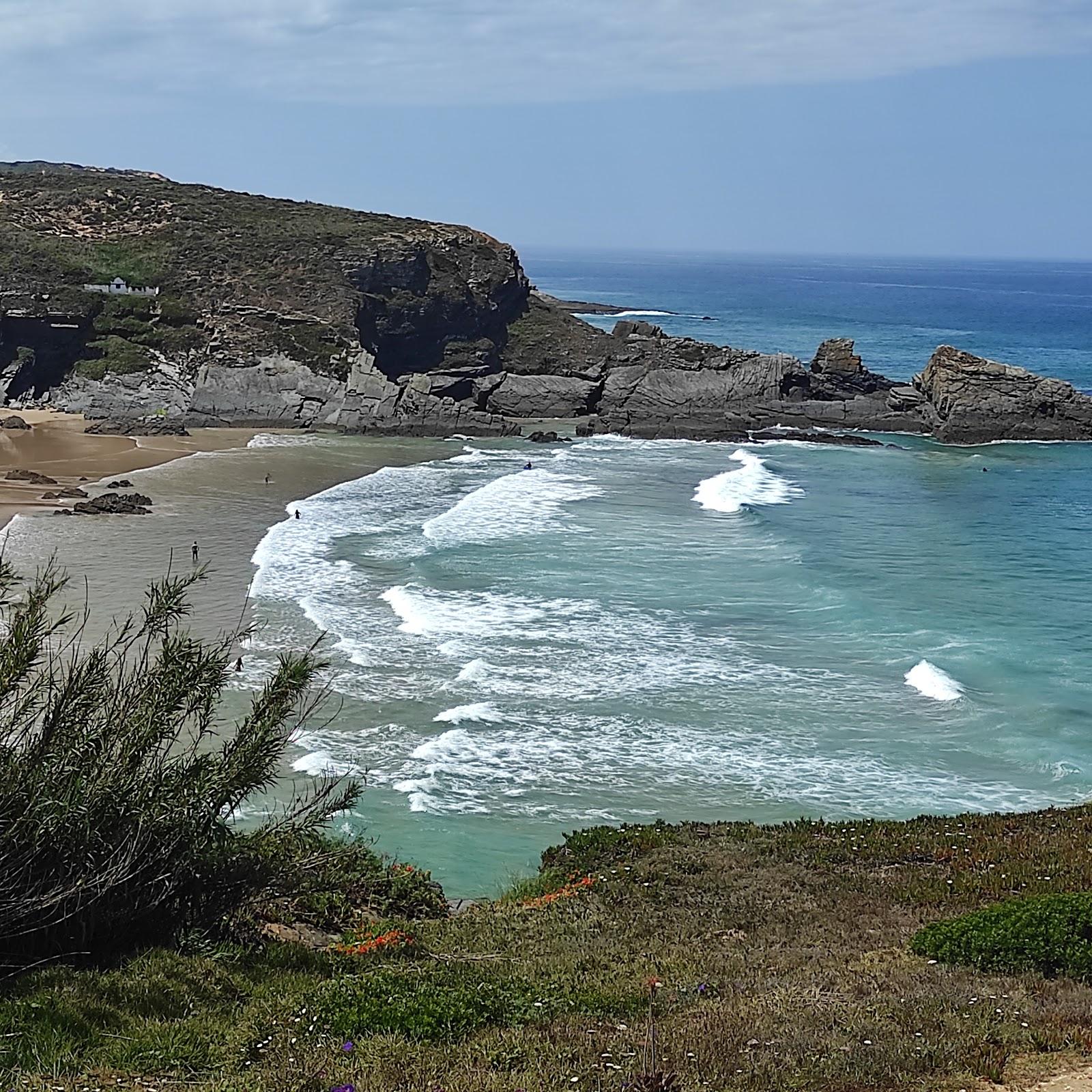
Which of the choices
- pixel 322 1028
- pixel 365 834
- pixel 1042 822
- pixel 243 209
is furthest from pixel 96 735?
pixel 243 209

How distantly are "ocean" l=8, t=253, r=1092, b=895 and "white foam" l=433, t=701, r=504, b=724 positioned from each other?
0.15m

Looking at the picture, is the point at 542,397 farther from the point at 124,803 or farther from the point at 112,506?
the point at 124,803

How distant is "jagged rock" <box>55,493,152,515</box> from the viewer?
37188 mm

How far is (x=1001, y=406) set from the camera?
207ft

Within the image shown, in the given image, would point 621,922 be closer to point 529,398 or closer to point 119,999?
point 119,999

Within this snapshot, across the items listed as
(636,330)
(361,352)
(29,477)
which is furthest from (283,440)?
(636,330)

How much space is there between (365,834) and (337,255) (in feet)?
206

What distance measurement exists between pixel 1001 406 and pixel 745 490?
23.7m

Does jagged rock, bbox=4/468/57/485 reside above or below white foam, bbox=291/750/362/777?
above

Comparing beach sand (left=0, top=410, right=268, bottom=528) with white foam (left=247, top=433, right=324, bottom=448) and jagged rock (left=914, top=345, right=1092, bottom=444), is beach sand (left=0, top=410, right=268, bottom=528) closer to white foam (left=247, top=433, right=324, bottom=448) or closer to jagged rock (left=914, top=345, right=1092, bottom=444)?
white foam (left=247, top=433, right=324, bottom=448)

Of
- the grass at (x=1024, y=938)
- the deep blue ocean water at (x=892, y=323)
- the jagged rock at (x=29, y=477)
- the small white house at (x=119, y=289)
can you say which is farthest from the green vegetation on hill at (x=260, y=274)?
the grass at (x=1024, y=938)

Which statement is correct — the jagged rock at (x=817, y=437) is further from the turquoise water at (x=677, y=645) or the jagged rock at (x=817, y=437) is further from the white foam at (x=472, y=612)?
the white foam at (x=472, y=612)

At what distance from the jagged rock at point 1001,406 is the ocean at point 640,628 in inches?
379

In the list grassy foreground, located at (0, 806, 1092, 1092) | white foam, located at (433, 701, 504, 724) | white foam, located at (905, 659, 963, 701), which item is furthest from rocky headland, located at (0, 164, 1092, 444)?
grassy foreground, located at (0, 806, 1092, 1092)
